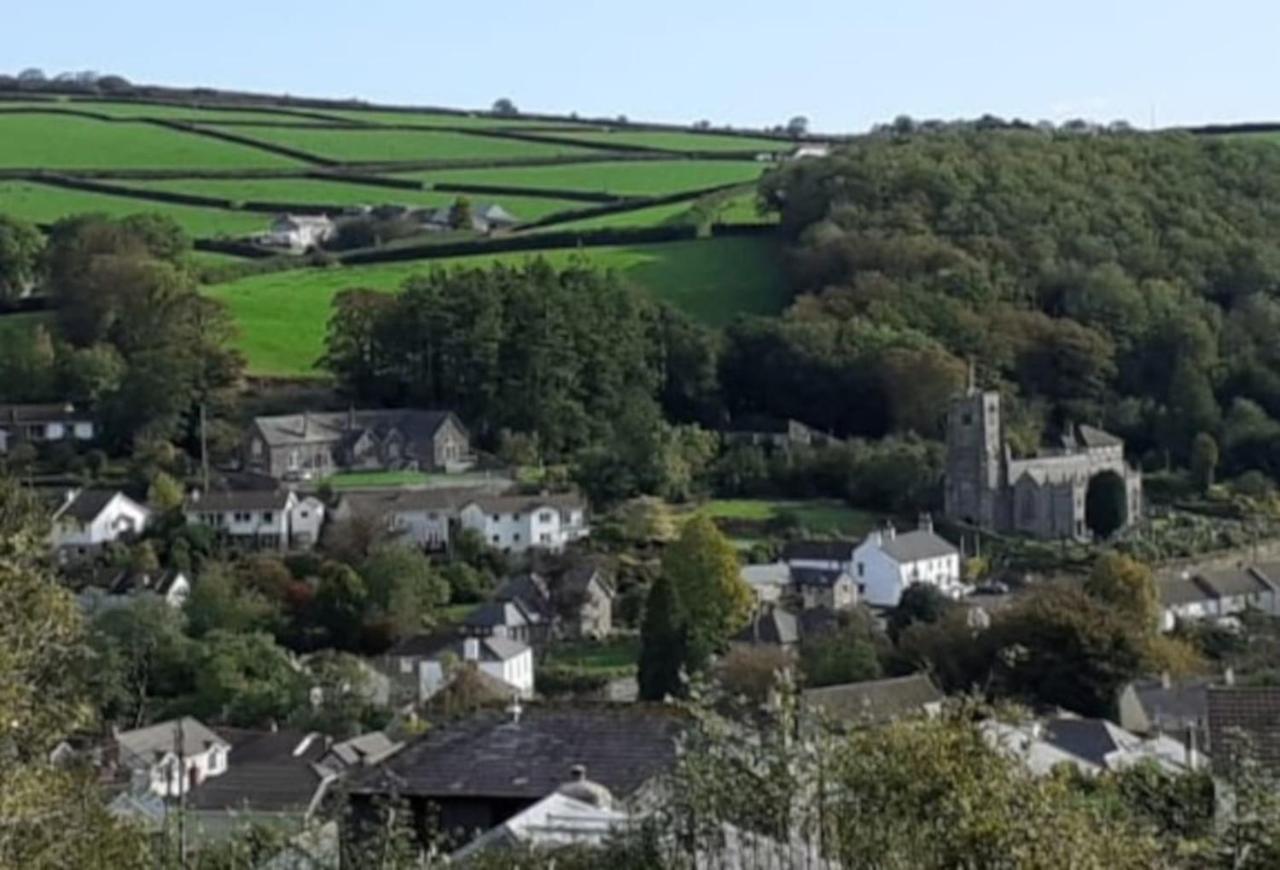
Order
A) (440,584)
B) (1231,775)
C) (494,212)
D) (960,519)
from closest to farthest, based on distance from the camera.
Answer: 1. (1231,775)
2. (440,584)
3. (960,519)
4. (494,212)

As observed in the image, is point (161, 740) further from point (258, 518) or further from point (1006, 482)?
point (1006, 482)

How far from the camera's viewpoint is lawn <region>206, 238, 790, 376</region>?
57.2 meters

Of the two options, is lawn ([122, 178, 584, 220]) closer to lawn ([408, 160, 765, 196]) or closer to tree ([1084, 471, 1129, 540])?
lawn ([408, 160, 765, 196])

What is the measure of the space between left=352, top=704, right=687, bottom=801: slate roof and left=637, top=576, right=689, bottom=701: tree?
620 inches

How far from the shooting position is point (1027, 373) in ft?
190

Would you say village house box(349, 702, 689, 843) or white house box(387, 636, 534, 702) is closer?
village house box(349, 702, 689, 843)

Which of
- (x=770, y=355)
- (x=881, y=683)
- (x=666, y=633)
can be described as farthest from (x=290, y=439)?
(x=881, y=683)

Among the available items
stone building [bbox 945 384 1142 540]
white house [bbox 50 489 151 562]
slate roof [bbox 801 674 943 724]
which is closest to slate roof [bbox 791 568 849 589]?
stone building [bbox 945 384 1142 540]

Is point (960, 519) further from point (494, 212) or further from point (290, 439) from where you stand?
point (494, 212)

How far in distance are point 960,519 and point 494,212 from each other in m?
28.5

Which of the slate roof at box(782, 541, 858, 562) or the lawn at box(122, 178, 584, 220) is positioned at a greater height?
the lawn at box(122, 178, 584, 220)

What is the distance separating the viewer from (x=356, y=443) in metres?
51.2

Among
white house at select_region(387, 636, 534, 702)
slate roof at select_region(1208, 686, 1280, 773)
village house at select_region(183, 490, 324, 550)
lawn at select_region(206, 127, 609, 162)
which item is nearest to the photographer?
slate roof at select_region(1208, 686, 1280, 773)

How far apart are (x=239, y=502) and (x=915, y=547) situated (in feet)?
40.9
